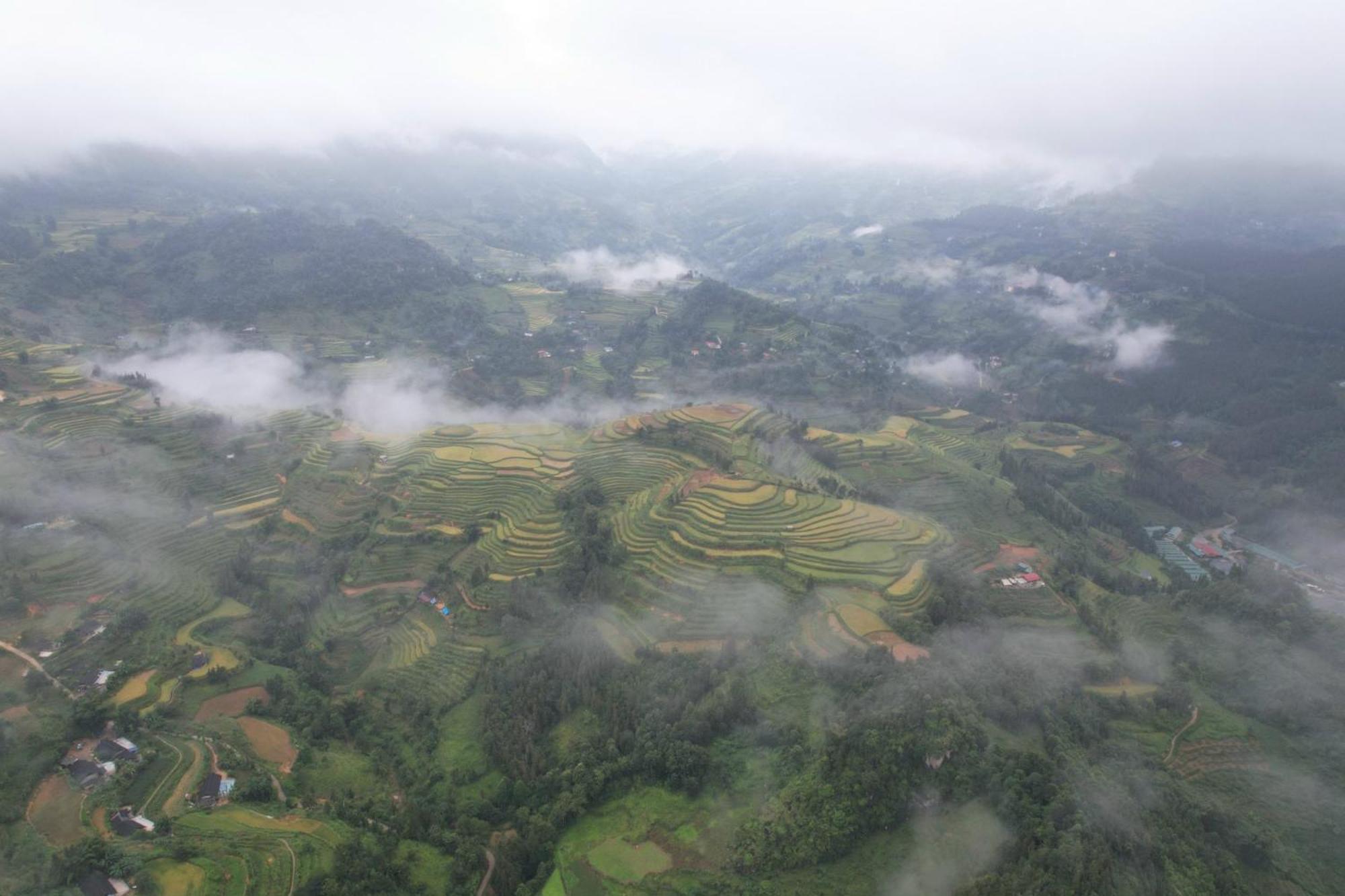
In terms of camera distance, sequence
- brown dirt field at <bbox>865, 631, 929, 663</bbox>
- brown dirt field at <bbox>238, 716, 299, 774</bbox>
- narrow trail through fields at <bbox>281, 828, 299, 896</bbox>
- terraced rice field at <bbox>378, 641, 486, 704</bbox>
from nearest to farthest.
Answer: narrow trail through fields at <bbox>281, 828, 299, 896</bbox>, brown dirt field at <bbox>238, 716, 299, 774</bbox>, brown dirt field at <bbox>865, 631, 929, 663</bbox>, terraced rice field at <bbox>378, 641, 486, 704</bbox>

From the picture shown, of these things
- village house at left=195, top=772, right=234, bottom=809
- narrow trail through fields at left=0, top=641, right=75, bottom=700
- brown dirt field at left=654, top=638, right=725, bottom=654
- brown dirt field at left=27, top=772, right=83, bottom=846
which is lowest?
brown dirt field at left=654, top=638, right=725, bottom=654

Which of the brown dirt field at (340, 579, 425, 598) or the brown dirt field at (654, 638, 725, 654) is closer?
the brown dirt field at (654, 638, 725, 654)

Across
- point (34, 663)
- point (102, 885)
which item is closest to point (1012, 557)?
point (102, 885)

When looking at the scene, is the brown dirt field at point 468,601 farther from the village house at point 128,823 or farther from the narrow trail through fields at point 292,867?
the village house at point 128,823

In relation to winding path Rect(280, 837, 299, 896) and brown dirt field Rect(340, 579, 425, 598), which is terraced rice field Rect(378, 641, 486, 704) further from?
winding path Rect(280, 837, 299, 896)

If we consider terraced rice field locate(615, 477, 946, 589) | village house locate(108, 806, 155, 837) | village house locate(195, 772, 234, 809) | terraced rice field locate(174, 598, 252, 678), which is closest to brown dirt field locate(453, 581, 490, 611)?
terraced rice field locate(615, 477, 946, 589)

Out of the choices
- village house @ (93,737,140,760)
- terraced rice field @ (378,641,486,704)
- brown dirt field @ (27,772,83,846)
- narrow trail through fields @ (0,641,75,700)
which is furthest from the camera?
terraced rice field @ (378,641,486,704)

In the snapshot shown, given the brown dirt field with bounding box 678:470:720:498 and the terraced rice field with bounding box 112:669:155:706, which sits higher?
the brown dirt field with bounding box 678:470:720:498
